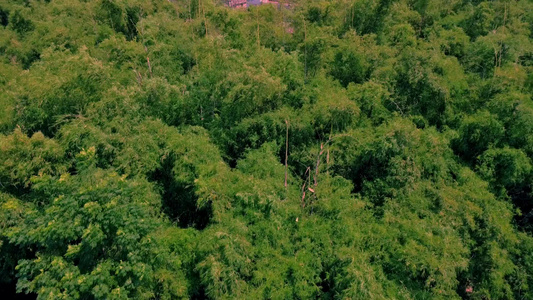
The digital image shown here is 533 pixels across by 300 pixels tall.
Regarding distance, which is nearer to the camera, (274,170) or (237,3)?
(274,170)

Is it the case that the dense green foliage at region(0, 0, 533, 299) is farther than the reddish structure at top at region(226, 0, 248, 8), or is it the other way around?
the reddish structure at top at region(226, 0, 248, 8)

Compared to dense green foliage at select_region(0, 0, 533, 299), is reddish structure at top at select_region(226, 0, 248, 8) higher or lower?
higher

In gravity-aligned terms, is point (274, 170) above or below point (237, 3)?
below

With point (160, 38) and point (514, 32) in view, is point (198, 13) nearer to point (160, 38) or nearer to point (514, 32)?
point (160, 38)

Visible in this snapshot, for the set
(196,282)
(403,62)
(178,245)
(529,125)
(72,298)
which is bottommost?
(196,282)

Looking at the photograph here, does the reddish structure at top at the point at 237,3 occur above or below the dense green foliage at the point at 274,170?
above

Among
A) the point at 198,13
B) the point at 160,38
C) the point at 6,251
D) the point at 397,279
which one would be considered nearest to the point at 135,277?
the point at 6,251

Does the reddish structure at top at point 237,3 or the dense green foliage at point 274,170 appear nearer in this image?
the dense green foliage at point 274,170

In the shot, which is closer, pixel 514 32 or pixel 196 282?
pixel 196 282
